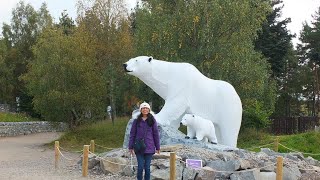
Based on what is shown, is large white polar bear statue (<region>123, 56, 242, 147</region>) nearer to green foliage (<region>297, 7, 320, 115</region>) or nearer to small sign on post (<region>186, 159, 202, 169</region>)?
small sign on post (<region>186, 159, 202, 169</region>)

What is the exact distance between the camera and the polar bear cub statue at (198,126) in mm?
9828

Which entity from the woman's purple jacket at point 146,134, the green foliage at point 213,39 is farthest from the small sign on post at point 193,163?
the green foliage at point 213,39

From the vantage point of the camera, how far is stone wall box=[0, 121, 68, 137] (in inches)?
982

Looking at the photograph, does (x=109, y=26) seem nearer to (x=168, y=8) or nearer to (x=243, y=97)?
(x=168, y=8)

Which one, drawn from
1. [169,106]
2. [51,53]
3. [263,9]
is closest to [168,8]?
[263,9]

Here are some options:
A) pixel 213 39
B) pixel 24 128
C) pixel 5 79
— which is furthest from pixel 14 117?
pixel 213 39

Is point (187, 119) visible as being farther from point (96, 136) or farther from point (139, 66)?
point (96, 136)

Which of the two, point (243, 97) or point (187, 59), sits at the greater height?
point (187, 59)

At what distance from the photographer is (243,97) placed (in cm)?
1747

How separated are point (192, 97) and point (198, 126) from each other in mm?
857

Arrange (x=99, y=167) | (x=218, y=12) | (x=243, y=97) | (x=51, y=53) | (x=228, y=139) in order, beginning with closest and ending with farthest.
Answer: (x=99, y=167), (x=228, y=139), (x=218, y=12), (x=243, y=97), (x=51, y=53)

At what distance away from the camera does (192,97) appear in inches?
412

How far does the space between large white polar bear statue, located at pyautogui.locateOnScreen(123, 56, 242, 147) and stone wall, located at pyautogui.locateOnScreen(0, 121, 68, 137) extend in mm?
13692

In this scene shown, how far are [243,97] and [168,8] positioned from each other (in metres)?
4.37
